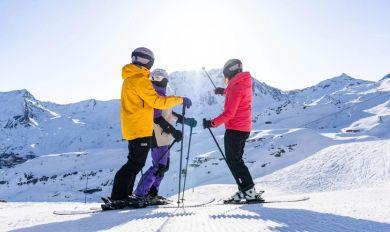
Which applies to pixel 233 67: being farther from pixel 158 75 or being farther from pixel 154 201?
pixel 154 201

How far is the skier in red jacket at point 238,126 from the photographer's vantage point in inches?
298

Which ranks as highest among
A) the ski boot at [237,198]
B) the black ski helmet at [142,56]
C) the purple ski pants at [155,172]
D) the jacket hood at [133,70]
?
the black ski helmet at [142,56]

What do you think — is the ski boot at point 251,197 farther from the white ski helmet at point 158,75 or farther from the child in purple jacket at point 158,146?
the white ski helmet at point 158,75

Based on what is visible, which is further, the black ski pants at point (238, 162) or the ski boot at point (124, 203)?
the black ski pants at point (238, 162)

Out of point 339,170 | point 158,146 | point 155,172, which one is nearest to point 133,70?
point 158,146

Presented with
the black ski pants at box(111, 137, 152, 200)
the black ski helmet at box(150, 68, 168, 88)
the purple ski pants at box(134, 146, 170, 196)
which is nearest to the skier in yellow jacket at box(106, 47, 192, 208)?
the black ski pants at box(111, 137, 152, 200)

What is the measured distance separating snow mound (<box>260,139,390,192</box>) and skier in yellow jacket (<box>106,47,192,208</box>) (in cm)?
1428

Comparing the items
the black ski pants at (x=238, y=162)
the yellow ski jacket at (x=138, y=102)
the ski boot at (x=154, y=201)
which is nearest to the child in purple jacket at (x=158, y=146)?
the ski boot at (x=154, y=201)

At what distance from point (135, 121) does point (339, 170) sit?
17793 mm

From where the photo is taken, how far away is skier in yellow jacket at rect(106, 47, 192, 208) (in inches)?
262

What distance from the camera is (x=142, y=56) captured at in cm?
698

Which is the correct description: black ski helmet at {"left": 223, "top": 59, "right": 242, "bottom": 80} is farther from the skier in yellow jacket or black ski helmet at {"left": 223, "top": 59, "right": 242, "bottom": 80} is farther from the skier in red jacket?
the skier in yellow jacket

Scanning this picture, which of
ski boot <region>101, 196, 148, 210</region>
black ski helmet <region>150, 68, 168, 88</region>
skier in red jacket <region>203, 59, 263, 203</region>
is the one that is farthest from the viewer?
black ski helmet <region>150, 68, 168, 88</region>

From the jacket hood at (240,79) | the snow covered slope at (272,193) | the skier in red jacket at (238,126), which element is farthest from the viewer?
the jacket hood at (240,79)
